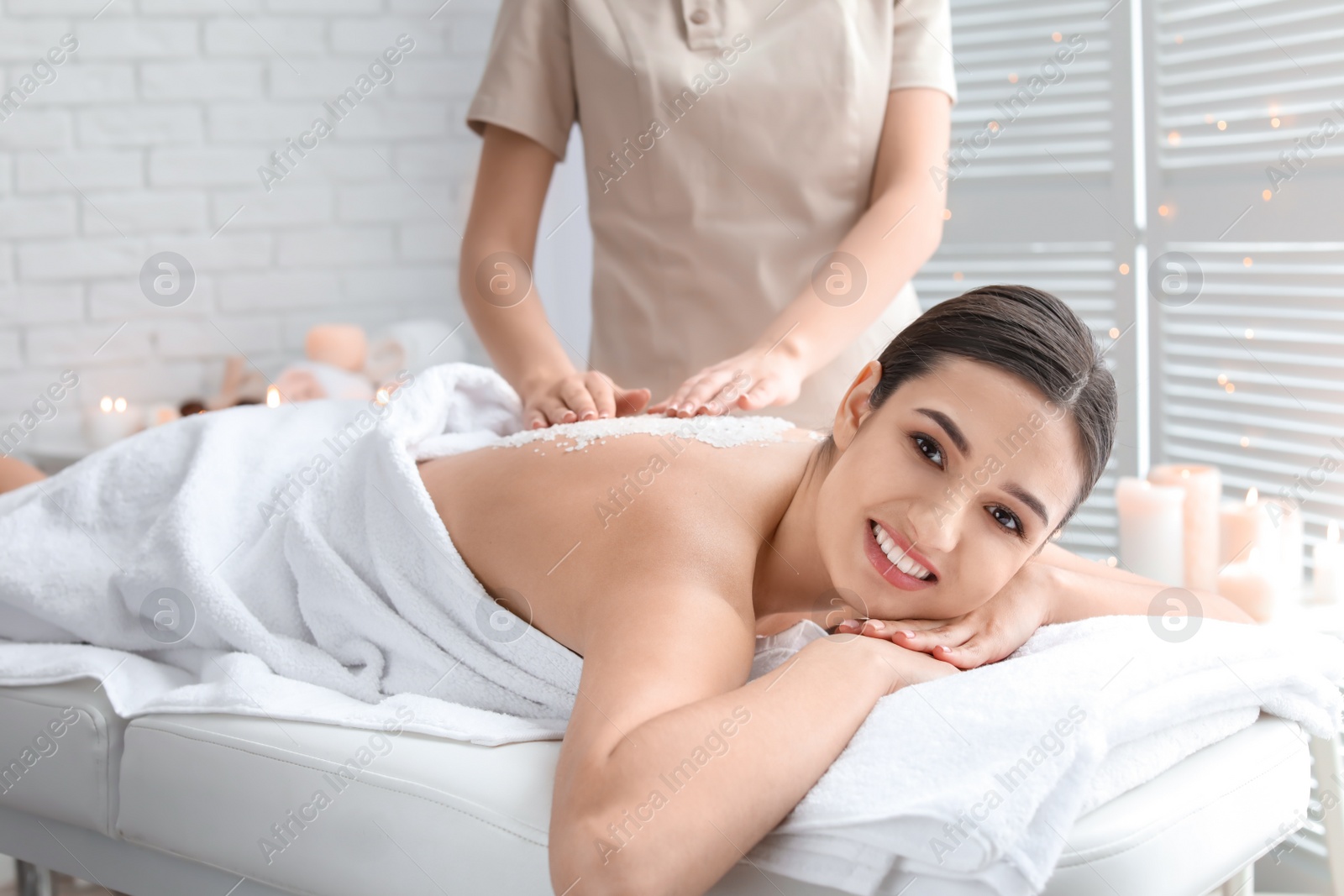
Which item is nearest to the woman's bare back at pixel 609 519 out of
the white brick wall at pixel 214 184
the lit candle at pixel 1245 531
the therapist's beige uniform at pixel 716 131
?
the therapist's beige uniform at pixel 716 131

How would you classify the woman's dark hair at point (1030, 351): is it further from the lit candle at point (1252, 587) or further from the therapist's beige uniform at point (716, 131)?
the lit candle at point (1252, 587)

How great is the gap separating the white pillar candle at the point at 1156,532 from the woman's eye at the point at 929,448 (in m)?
0.86

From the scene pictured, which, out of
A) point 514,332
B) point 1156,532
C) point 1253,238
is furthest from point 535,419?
point 1253,238

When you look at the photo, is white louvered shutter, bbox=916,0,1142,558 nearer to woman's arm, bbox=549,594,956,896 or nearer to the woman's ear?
the woman's ear

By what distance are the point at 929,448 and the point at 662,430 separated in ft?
1.03

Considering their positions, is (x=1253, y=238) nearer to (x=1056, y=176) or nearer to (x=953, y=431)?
(x=1056, y=176)

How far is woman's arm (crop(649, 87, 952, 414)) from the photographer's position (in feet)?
4.34

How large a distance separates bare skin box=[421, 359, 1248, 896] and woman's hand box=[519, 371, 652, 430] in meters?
0.11

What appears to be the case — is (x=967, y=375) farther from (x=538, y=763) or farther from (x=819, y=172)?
(x=819, y=172)

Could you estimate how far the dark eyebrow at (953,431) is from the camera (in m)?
0.99

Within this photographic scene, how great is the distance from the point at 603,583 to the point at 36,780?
69 cm

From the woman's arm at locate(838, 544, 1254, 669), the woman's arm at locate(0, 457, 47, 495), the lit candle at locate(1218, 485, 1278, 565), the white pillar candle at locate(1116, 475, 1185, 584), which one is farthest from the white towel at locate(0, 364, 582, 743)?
the lit candle at locate(1218, 485, 1278, 565)

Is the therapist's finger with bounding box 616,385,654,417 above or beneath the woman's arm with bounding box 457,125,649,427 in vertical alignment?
beneath

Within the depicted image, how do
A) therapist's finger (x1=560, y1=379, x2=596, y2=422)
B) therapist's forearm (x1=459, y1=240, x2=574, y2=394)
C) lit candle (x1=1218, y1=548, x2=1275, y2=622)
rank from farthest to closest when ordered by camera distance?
1. lit candle (x1=1218, y1=548, x2=1275, y2=622)
2. therapist's forearm (x1=459, y1=240, x2=574, y2=394)
3. therapist's finger (x1=560, y1=379, x2=596, y2=422)
